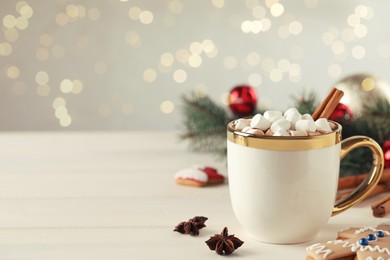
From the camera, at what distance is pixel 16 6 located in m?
1.79

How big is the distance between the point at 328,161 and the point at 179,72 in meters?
1.25

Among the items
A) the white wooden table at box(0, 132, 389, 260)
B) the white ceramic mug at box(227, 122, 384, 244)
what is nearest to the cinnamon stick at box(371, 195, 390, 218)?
the white wooden table at box(0, 132, 389, 260)

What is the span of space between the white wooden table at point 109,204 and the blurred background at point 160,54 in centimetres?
65

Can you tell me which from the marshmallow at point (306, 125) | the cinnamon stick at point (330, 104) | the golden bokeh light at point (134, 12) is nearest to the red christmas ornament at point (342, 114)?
the cinnamon stick at point (330, 104)

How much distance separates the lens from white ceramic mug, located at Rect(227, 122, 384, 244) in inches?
25.3

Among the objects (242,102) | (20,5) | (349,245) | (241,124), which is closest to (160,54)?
(20,5)

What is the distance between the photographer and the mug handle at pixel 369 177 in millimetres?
716

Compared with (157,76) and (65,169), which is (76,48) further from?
(65,169)

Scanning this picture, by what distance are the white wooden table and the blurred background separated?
65 centimetres

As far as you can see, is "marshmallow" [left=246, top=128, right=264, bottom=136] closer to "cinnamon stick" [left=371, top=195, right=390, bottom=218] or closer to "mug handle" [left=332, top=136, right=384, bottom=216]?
"mug handle" [left=332, top=136, right=384, bottom=216]

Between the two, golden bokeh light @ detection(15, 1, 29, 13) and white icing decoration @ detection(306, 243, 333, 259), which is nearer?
white icing decoration @ detection(306, 243, 333, 259)

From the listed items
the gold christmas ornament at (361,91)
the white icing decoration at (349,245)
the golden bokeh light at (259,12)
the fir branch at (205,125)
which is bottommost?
the white icing decoration at (349,245)

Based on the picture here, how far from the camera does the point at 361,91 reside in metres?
1.20

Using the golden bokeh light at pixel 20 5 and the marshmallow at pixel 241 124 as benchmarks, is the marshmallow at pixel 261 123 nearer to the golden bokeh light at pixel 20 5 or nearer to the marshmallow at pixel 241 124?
the marshmallow at pixel 241 124
